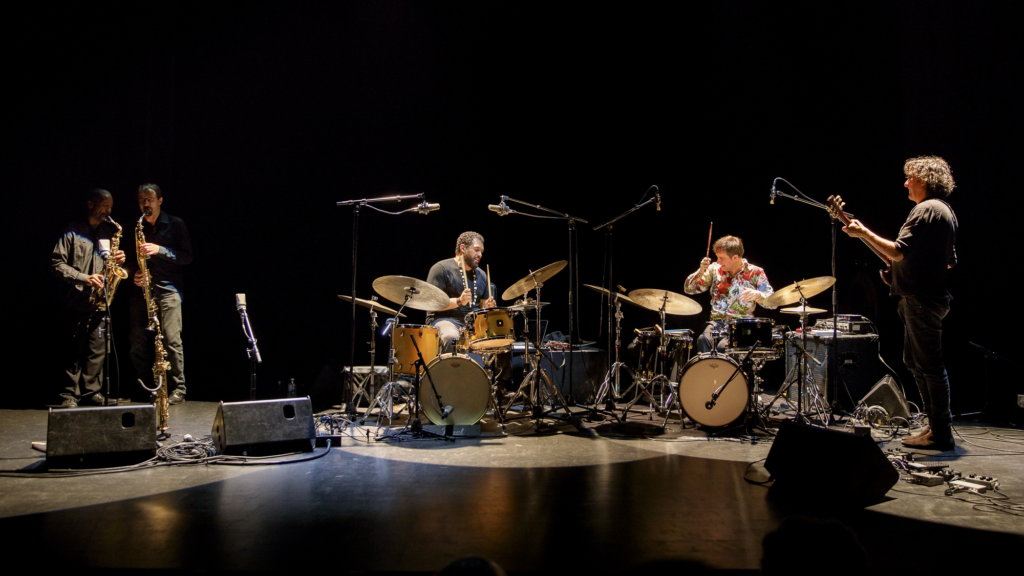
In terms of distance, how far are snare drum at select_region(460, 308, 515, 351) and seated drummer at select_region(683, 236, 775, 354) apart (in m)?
2.12

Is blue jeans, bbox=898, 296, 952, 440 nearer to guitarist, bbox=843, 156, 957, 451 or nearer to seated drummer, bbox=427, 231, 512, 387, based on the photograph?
guitarist, bbox=843, 156, 957, 451

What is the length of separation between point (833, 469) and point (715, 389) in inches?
87.6

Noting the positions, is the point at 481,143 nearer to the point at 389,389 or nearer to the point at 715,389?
the point at 389,389

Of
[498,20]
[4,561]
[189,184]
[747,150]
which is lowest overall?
[4,561]

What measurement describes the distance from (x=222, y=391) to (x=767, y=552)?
22.6 ft

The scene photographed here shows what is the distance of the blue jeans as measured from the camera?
4625mm

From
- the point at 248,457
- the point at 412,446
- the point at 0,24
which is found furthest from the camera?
the point at 0,24

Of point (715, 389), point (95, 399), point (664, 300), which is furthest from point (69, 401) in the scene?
point (715, 389)

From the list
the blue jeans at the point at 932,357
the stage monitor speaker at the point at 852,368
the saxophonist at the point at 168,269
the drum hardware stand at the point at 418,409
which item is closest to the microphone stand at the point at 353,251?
the drum hardware stand at the point at 418,409

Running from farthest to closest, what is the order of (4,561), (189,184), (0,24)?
1. (189,184)
2. (0,24)
3. (4,561)

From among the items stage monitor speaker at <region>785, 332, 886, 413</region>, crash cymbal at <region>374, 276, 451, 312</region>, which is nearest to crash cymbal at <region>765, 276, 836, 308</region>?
stage monitor speaker at <region>785, 332, 886, 413</region>

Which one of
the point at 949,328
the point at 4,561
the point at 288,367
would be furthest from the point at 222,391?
the point at 949,328

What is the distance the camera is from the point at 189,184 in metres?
7.25

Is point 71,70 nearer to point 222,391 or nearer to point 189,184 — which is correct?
point 189,184
